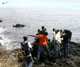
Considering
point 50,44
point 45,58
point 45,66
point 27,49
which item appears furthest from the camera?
point 50,44

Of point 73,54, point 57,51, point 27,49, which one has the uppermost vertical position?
point 27,49

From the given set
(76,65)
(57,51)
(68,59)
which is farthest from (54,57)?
(76,65)

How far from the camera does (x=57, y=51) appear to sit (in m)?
10.1

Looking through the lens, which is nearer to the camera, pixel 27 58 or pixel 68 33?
pixel 27 58

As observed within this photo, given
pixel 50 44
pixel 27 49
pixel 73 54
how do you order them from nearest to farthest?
pixel 27 49
pixel 50 44
pixel 73 54

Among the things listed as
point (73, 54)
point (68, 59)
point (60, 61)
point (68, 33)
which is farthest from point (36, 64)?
point (73, 54)

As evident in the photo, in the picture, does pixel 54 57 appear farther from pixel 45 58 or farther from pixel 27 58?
pixel 27 58

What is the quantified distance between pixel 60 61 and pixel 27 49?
3513 millimetres

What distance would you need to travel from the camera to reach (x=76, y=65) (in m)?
9.55

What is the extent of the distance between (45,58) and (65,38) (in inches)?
90.4

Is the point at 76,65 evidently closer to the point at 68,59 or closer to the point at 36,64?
the point at 68,59

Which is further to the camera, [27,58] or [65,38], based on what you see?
[65,38]

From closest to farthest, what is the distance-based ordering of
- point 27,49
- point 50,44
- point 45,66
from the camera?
1. point 27,49
2. point 45,66
3. point 50,44

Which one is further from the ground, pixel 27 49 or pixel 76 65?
pixel 27 49
